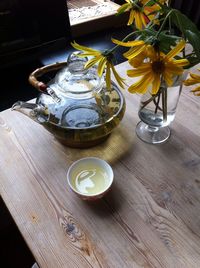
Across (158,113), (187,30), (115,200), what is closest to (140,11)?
(187,30)

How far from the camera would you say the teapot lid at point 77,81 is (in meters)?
0.65

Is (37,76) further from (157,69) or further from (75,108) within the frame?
(157,69)

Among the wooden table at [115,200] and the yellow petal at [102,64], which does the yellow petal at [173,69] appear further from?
the wooden table at [115,200]

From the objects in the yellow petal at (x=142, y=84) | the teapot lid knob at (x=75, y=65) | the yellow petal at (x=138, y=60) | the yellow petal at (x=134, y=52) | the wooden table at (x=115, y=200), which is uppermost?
the yellow petal at (x=134, y=52)

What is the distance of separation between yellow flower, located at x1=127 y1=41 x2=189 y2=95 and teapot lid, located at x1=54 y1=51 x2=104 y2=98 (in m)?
0.20

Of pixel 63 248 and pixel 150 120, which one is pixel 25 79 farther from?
pixel 63 248

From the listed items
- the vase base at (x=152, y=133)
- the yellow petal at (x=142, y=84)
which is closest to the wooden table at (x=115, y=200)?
the vase base at (x=152, y=133)

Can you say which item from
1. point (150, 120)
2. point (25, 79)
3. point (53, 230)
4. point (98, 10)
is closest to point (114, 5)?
point (98, 10)

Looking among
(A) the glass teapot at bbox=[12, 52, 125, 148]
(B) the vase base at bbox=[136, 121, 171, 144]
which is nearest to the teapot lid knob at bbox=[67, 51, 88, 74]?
(A) the glass teapot at bbox=[12, 52, 125, 148]

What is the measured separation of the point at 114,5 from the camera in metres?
1.83

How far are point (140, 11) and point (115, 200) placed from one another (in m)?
0.40

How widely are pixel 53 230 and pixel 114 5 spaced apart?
1668 mm

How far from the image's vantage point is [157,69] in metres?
0.46

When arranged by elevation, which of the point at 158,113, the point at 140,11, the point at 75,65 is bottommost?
the point at 158,113
